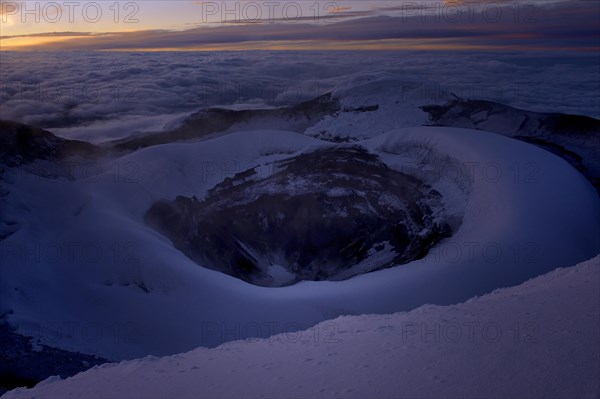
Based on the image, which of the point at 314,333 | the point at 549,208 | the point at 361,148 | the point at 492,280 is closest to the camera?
the point at 314,333

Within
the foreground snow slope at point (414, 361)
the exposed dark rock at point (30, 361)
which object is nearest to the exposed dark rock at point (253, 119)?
the exposed dark rock at point (30, 361)

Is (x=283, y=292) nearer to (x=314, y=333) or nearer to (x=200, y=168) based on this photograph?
(x=314, y=333)

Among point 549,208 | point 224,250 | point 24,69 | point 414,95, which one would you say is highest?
point 24,69

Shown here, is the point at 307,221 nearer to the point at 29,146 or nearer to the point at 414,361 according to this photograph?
the point at 29,146

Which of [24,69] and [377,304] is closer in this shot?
[377,304]

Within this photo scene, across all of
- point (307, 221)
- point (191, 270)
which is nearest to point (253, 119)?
point (307, 221)

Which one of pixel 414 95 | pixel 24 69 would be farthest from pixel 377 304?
pixel 24 69
